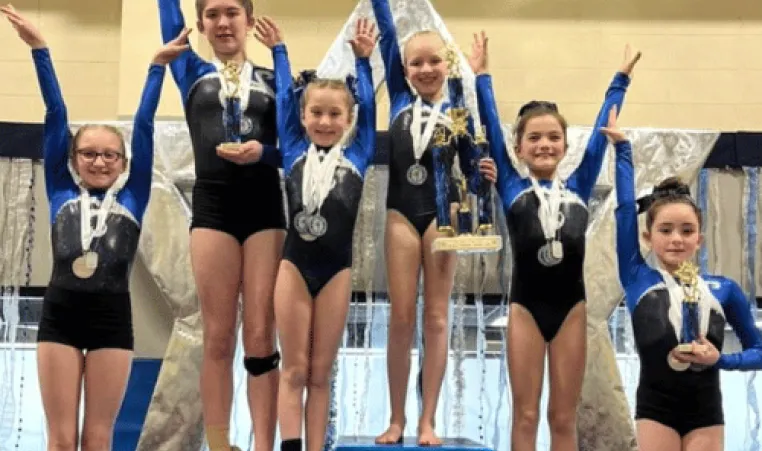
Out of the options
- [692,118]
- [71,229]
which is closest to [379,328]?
[71,229]

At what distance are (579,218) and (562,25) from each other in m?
3.14

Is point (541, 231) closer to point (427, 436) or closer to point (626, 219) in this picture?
point (626, 219)

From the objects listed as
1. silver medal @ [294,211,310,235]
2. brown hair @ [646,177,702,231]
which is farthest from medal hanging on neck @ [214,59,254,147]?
brown hair @ [646,177,702,231]

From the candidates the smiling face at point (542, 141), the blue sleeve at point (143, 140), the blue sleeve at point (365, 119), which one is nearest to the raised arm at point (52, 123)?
the blue sleeve at point (143, 140)

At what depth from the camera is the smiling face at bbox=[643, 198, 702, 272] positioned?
10.3 feet

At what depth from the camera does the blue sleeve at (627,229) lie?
3230 mm

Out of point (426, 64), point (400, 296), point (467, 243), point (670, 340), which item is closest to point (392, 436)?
point (400, 296)

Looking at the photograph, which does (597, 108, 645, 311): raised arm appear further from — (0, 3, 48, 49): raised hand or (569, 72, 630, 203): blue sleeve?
(0, 3, 48, 49): raised hand

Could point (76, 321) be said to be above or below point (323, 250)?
Answer: below

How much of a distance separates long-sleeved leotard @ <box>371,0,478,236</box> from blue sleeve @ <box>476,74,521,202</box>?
0.09 m

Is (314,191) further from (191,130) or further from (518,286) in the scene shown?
(518,286)

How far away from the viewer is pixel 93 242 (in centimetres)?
323

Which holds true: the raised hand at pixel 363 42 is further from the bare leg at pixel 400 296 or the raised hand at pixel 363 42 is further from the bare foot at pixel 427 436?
the bare foot at pixel 427 436

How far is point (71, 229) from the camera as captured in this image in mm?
3248
